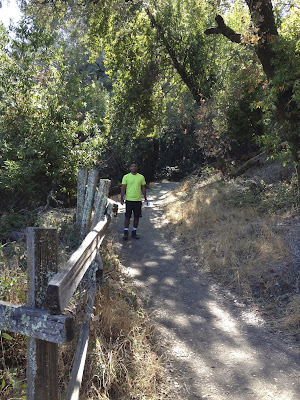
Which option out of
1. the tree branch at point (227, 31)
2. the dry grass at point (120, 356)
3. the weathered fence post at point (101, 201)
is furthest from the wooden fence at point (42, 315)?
the tree branch at point (227, 31)

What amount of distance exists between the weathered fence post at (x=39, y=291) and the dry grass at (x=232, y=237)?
473cm

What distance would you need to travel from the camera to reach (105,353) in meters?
4.10

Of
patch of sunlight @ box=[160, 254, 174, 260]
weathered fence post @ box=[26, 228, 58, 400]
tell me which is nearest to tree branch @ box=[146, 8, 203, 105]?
patch of sunlight @ box=[160, 254, 174, 260]

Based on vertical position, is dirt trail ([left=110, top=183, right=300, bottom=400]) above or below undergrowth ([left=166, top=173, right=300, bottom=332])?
below

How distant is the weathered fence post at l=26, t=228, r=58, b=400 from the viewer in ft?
7.55

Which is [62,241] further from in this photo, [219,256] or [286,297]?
[286,297]

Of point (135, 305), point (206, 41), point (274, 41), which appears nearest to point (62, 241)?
point (135, 305)

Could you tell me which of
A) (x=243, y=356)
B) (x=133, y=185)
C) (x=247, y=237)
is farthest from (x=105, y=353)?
(x=133, y=185)

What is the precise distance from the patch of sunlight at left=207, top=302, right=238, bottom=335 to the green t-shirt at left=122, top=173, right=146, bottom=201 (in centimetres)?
400

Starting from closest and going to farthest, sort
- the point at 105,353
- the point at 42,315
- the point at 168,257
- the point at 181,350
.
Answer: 1. the point at 42,315
2. the point at 105,353
3. the point at 181,350
4. the point at 168,257

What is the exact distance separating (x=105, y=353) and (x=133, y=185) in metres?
5.84

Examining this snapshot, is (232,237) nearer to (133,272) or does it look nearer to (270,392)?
(133,272)

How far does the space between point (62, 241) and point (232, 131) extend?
32.5ft

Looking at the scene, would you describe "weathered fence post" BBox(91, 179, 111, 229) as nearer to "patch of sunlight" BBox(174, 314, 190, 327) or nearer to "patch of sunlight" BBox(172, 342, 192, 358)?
"patch of sunlight" BBox(174, 314, 190, 327)
